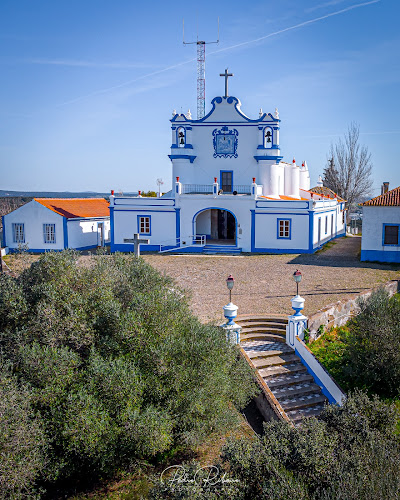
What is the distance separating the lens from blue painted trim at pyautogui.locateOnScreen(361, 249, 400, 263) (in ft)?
78.8

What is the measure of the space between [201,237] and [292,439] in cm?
2168

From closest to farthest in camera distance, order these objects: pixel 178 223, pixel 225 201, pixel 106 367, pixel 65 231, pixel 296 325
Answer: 1. pixel 106 367
2. pixel 296 325
3. pixel 65 231
4. pixel 225 201
5. pixel 178 223

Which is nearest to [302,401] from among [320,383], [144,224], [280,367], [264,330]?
[320,383]

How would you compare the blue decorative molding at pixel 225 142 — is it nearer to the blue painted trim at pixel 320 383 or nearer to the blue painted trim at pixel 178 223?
the blue painted trim at pixel 178 223

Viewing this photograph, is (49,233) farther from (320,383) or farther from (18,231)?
(320,383)

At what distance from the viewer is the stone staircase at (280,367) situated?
11.0m

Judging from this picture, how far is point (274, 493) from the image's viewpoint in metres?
6.34

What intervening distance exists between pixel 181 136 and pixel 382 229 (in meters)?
13.5

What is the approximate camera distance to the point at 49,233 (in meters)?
28.5

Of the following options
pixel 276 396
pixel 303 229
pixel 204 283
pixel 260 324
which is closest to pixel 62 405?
pixel 276 396

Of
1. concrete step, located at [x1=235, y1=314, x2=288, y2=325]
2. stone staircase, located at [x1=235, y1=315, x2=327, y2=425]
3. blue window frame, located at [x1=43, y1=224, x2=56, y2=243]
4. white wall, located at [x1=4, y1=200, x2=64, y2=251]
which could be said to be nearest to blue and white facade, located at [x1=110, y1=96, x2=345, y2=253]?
white wall, located at [x1=4, y1=200, x2=64, y2=251]

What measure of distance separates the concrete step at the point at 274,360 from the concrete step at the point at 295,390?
0.74 m

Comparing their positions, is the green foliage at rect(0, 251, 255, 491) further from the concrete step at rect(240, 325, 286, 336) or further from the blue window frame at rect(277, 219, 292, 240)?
the blue window frame at rect(277, 219, 292, 240)

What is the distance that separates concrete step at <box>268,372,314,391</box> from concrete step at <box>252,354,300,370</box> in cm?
39
